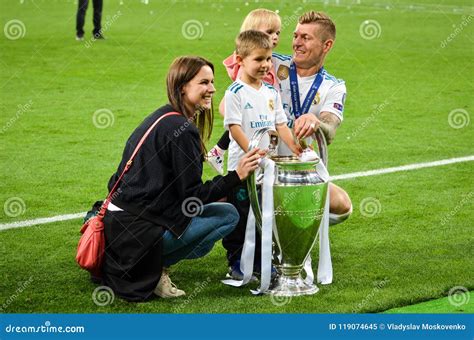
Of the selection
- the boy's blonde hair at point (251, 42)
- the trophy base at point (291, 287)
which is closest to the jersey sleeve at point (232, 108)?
the boy's blonde hair at point (251, 42)

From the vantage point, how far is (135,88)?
49.2ft

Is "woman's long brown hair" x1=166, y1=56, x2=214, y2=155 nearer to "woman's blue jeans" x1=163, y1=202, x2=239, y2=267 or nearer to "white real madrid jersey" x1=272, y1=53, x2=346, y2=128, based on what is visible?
"woman's blue jeans" x1=163, y1=202, x2=239, y2=267

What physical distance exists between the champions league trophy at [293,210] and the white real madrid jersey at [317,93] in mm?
426

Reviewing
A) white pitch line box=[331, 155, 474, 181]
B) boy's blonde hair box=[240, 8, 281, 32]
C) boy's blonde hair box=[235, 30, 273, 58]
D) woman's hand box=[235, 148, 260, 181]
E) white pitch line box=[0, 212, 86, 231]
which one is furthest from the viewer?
white pitch line box=[331, 155, 474, 181]

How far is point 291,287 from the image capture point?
633 centimetres

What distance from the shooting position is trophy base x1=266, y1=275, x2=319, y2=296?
6305 mm

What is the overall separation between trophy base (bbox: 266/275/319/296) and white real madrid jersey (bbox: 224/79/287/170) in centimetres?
82

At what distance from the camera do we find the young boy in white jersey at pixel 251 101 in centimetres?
637

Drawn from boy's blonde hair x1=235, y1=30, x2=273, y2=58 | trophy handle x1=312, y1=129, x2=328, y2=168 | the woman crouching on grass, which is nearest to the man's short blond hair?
boy's blonde hair x1=235, y1=30, x2=273, y2=58

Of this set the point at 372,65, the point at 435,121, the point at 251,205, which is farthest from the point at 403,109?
the point at 251,205

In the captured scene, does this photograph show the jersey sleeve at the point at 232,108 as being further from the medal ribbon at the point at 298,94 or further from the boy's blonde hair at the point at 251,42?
the medal ribbon at the point at 298,94

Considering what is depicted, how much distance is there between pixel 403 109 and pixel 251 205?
25.8 feet

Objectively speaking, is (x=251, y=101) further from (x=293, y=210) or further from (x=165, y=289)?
(x=165, y=289)

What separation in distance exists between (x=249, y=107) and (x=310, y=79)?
0.61 m
